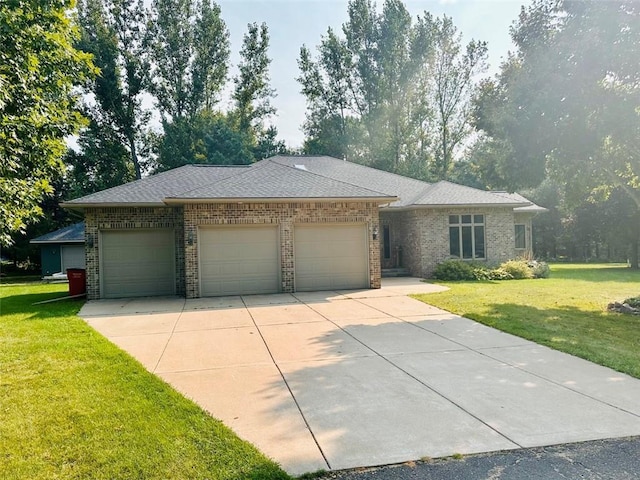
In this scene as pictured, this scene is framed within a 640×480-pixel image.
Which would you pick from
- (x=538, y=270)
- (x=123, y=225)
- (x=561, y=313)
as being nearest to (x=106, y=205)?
(x=123, y=225)

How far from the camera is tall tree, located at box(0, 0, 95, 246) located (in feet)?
20.3

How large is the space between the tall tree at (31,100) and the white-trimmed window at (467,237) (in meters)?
13.7

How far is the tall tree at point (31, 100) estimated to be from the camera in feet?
20.3

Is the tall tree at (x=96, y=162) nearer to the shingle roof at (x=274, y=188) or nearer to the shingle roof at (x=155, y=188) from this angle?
the shingle roof at (x=155, y=188)

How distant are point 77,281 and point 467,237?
1455cm

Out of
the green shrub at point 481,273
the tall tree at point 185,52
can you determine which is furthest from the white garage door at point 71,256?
Answer: the green shrub at point 481,273

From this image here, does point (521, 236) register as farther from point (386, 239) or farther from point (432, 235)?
point (386, 239)

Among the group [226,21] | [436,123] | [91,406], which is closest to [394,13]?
[436,123]

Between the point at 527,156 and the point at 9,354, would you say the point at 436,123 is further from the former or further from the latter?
the point at 9,354

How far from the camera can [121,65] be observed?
106ft

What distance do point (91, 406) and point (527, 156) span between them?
11.1 meters

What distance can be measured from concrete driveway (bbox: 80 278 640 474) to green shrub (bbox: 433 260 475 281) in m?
7.37

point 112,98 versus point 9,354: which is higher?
point 112,98

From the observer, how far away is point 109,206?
43.5 feet
